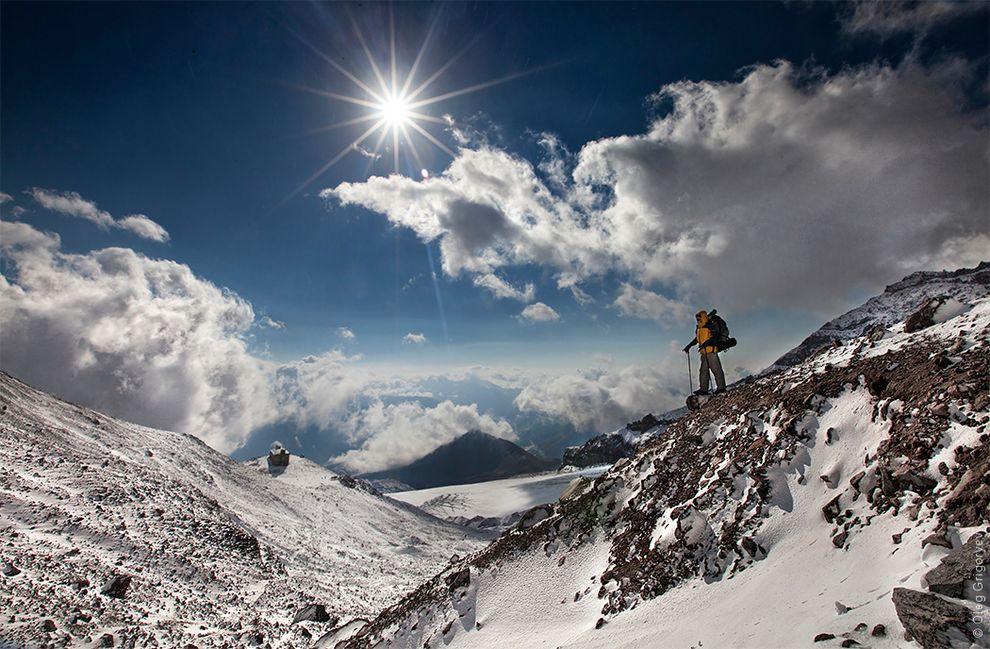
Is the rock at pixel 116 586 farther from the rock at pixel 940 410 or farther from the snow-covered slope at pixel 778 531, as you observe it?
the rock at pixel 940 410

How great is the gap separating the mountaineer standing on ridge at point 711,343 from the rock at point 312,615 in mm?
26772

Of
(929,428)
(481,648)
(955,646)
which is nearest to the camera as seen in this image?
(955,646)

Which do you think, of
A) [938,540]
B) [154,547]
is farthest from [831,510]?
[154,547]

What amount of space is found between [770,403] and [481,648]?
11.0 m

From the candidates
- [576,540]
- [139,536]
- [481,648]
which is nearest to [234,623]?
[139,536]

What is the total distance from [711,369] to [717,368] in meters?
0.34

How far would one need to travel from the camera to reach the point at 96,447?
39.0 m

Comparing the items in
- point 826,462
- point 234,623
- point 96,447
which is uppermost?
point 96,447

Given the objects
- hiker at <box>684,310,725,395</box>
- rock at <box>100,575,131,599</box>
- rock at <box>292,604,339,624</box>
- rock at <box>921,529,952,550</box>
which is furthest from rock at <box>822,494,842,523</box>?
rock at <box>100,575,131,599</box>

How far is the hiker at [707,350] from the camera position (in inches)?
771

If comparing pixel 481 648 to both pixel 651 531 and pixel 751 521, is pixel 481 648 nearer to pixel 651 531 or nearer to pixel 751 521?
pixel 651 531

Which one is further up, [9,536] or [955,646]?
[9,536]

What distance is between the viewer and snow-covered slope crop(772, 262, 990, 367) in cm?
14325

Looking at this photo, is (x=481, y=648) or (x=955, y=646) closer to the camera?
(x=955, y=646)
